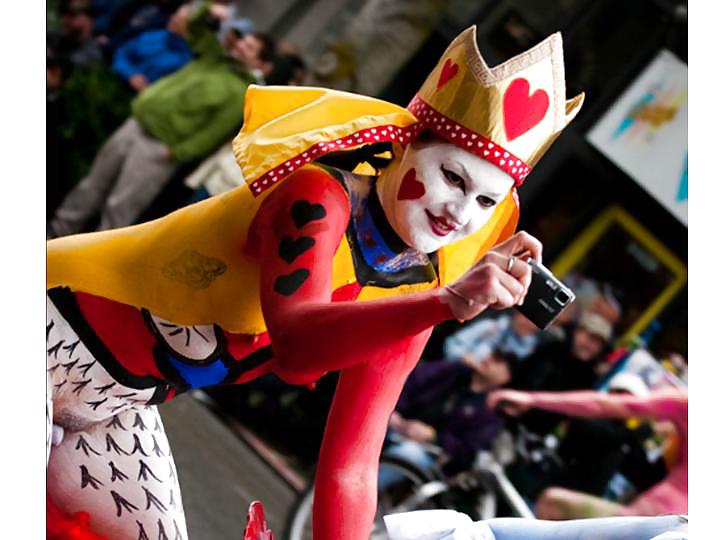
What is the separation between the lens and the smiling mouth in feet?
4.74

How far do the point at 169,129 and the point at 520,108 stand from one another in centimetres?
78

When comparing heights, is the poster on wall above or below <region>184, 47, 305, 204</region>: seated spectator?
above

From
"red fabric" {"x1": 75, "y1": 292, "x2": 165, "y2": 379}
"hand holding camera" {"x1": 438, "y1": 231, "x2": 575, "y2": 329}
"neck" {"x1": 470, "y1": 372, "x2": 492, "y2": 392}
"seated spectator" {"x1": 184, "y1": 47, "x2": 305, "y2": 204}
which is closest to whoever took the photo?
"hand holding camera" {"x1": 438, "y1": 231, "x2": 575, "y2": 329}

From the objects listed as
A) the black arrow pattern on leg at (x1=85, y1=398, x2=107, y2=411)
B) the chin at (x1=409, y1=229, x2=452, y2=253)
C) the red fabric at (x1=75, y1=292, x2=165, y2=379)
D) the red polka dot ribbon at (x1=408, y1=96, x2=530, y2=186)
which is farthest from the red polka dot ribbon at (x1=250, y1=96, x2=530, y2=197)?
the black arrow pattern on leg at (x1=85, y1=398, x2=107, y2=411)

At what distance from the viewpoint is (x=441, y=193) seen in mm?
1434

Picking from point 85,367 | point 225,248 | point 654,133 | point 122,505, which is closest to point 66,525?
Answer: point 122,505

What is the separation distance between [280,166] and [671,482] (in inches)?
37.9

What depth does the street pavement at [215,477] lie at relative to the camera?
5.91 ft

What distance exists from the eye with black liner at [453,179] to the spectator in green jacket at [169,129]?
61cm

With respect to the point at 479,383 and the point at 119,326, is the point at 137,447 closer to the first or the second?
the point at 119,326

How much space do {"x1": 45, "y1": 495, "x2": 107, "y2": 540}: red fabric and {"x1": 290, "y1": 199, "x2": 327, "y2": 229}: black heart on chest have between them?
0.49m

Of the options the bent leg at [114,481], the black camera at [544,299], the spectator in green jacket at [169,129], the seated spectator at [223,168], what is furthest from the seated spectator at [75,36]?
the black camera at [544,299]

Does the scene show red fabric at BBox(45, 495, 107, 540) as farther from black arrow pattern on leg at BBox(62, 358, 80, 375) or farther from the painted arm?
the painted arm

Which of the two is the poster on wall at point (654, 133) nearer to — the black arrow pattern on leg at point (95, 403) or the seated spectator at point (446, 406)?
the seated spectator at point (446, 406)
